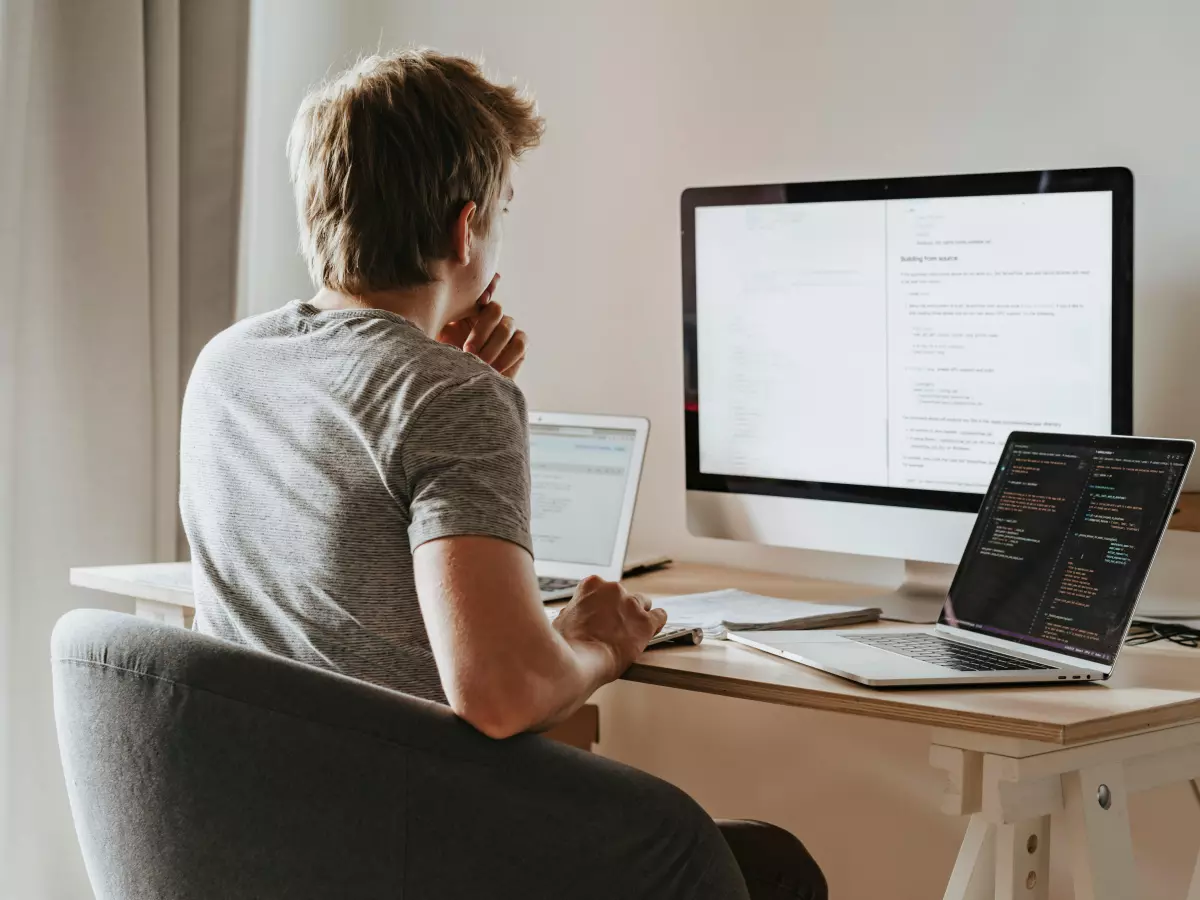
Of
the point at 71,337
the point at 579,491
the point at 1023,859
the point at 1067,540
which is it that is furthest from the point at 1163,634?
the point at 71,337

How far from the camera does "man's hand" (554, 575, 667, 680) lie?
1.21 metres

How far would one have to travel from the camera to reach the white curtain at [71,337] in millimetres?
2002

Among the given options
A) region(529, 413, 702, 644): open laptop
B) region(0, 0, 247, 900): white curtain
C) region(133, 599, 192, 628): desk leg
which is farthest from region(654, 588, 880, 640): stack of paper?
region(0, 0, 247, 900): white curtain

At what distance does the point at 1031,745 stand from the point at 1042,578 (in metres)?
0.29

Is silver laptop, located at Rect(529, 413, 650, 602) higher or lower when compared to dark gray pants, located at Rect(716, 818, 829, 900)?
higher

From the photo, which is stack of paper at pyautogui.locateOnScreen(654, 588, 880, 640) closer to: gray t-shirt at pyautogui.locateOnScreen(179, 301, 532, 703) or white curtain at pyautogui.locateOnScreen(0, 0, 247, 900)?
gray t-shirt at pyautogui.locateOnScreen(179, 301, 532, 703)

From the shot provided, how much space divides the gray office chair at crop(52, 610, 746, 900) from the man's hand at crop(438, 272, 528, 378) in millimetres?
785

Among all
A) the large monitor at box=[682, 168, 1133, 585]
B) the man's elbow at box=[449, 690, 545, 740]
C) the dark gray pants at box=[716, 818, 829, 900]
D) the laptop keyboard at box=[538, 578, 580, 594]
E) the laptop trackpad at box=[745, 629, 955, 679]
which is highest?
the large monitor at box=[682, 168, 1133, 585]

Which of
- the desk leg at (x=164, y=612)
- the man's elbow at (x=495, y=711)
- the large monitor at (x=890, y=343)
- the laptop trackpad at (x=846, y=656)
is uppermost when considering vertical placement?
the large monitor at (x=890, y=343)

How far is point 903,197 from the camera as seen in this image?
5.07 ft

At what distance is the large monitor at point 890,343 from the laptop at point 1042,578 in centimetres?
11

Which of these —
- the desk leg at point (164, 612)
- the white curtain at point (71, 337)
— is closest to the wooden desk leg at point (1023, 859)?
the desk leg at point (164, 612)

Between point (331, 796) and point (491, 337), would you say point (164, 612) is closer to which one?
point (491, 337)

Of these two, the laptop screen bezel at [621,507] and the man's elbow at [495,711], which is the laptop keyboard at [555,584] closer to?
the laptop screen bezel at [621,507]
